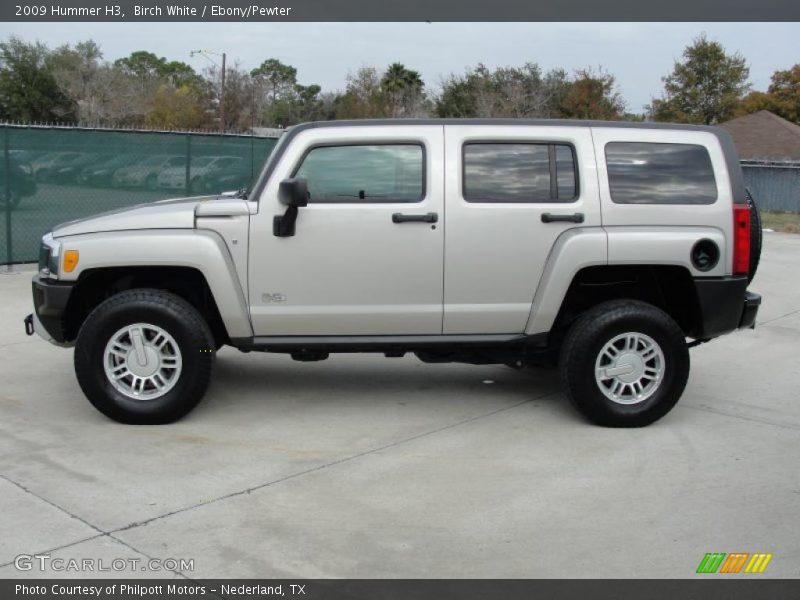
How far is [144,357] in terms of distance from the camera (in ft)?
19.4

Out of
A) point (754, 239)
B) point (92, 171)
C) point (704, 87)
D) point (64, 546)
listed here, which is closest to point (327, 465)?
point (64, 546)

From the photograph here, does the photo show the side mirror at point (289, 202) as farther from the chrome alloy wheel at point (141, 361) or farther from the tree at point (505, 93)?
the tree at point (505, 93)

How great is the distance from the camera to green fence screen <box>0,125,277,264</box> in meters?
11.8

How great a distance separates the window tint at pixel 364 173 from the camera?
6.00m

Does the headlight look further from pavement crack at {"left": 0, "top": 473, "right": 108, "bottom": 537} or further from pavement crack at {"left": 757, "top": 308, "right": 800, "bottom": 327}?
pavement crack at {"left": 757, "top": 308, "right": 800, "bottom": 327}

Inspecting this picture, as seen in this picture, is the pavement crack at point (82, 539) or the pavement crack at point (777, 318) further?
the pavement crack at point (777, 318)

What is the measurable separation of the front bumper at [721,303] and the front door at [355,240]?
5.68 feet

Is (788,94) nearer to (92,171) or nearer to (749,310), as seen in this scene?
(92,171)

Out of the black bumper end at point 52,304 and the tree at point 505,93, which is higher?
the tree at point 505,93

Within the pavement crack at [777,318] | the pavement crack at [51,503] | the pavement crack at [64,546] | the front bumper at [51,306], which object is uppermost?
the front bumper at [51,306]

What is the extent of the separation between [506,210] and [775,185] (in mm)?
27513

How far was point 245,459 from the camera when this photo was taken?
5402 millimetres

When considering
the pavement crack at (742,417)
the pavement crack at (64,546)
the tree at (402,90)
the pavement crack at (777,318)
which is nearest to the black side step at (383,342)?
the pavement crack at (742,417)
